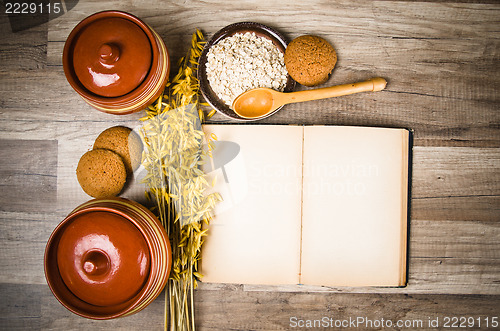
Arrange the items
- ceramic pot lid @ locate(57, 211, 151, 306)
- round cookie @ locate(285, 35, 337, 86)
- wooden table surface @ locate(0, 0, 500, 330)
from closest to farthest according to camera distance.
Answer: ceramic pot lid @ locate(57, 211, 151, 306) < round cookie @ locate(285, 35, 337, 86) < wooden table surface @ locate(0, 0, 500, 330)

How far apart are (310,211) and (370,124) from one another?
262 millimetres

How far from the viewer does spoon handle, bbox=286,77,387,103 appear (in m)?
0.78

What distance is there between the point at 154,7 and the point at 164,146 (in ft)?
Answer: 1.23

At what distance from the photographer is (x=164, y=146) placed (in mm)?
752

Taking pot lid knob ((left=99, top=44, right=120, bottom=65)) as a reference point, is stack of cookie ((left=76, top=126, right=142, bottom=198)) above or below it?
below

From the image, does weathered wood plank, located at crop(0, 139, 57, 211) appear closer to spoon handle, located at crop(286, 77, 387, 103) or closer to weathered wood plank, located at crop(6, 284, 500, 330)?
weathered wood plank, located at crop(6, 284, 500, 330)

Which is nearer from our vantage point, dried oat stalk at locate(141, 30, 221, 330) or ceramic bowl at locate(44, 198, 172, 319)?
ceramic bowl at locate(44, 198, 172, 319)

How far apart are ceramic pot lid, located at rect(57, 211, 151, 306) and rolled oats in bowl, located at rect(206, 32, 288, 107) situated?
36 centimetres

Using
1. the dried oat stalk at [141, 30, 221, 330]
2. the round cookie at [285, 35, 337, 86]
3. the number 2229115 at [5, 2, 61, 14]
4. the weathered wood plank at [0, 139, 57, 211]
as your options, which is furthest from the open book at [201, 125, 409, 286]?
the number 2229115 at [5, 2, 61, 14]

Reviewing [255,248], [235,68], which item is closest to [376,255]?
[255,248]

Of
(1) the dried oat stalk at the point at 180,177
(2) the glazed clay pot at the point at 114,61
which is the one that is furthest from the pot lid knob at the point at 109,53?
(1) the dried oat stalk at the point at 180,177

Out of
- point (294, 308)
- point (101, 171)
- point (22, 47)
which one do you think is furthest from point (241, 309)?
point (22, 47)

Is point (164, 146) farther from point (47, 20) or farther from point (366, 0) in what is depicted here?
point (366, 0)

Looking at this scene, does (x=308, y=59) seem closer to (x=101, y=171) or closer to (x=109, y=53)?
(x=109, y=53)
